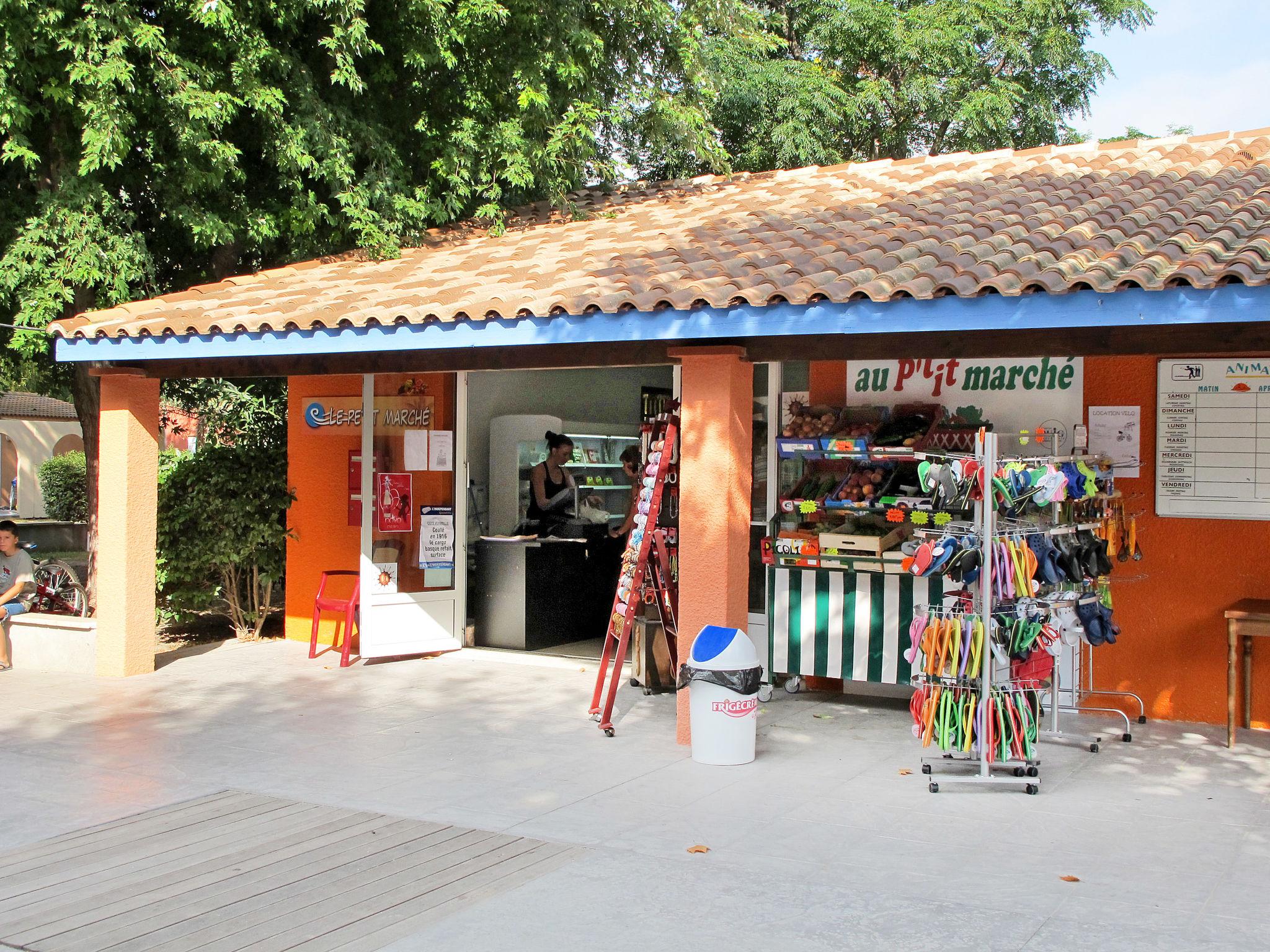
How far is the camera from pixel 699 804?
6109mm

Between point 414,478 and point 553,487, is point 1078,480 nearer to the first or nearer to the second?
point 414,478

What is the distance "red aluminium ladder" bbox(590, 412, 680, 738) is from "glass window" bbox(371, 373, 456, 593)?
9.48 feet

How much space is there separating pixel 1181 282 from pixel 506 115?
7.43m

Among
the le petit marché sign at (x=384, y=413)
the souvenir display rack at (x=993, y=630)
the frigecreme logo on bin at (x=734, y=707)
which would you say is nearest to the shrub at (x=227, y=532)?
the le petit marché sign at (x=384, y=413)

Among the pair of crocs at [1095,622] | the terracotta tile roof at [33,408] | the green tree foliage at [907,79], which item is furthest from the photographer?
the terracotta tile roof at [33,408]

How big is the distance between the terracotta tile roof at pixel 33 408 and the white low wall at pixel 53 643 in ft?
81.9

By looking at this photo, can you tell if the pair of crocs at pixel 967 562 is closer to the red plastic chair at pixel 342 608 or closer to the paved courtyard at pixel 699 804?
the paved courtyard at pixel 699 804

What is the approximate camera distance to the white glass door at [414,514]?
10.2 meters

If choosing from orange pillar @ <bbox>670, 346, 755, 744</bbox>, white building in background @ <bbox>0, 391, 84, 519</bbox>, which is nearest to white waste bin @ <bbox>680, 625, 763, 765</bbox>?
orange pillar @ <bbox>670, 346, 755, 744</bbox>

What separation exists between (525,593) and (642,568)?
3288 mm

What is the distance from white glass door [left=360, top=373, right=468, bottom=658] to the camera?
402 inches

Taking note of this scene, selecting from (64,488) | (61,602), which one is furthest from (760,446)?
(64,488)

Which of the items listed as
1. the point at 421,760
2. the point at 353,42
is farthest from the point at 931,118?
the point at 421,760

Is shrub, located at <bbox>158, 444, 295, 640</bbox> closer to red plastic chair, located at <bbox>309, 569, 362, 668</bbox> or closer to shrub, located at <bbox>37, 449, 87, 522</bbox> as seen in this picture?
red plastic chair, located at <bbox>309, 569, 362, 668</bbox>
